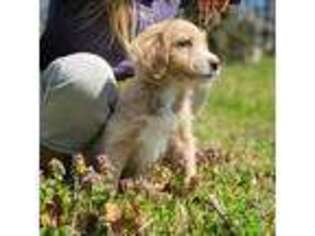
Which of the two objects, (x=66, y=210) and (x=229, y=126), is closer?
(x=66, y=210)

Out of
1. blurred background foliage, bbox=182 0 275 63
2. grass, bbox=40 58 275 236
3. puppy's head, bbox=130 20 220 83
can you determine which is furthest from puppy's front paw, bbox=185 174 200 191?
blurred background foliage, bbox=182 0 275 63

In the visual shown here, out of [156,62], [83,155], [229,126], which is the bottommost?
[229,126]

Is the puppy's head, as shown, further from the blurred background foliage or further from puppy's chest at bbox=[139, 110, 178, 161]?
the blurred background foliage

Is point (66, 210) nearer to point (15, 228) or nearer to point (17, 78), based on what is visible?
point (15, 228)

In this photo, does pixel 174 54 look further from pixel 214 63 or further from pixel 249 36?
pixel 249 36

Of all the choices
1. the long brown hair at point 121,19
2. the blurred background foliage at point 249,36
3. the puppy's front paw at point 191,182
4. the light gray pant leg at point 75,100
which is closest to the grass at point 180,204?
the puppy's front paw at point 191,182

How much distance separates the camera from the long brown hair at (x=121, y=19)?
8.40ft

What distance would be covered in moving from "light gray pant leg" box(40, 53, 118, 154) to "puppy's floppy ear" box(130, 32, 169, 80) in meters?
0.07

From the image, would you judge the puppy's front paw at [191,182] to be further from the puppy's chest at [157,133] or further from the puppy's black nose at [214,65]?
the puppy's black nose at [214,65]

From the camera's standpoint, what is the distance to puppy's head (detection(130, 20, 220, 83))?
97.7 inches

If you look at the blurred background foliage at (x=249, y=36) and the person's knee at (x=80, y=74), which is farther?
the blurred background foliage at (x=249, y=36)

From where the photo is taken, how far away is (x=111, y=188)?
2.44 metres
